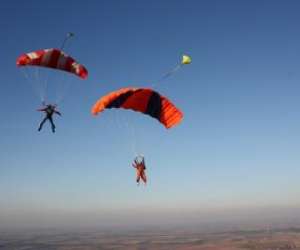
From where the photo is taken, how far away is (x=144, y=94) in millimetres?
23109

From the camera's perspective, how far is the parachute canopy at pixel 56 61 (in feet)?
70.0

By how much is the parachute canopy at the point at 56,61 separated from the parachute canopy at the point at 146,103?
182 centimetres

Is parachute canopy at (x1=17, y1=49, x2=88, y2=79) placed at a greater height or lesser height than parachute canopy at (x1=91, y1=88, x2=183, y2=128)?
greater

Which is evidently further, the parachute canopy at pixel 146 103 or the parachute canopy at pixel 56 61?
the parachute canopy at pixel 146 103

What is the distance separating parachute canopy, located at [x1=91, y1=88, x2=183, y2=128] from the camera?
2175 centimetres

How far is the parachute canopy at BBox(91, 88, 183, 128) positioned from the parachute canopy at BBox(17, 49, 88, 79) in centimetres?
182

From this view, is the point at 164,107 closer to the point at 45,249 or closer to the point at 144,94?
the point at 144,94

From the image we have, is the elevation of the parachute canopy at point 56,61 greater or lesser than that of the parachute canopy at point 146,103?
greater

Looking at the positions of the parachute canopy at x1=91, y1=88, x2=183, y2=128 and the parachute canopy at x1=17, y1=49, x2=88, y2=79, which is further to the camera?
the parachute canopy at x1=91, y1=88, x2=183, y2=128

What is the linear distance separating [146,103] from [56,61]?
17.3 ft

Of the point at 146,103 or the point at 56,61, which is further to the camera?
the point at 146,103

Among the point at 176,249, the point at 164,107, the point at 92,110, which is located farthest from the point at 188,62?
the point at 176,249

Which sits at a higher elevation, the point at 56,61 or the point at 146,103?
the point at 56,61

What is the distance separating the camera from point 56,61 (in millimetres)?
21688
